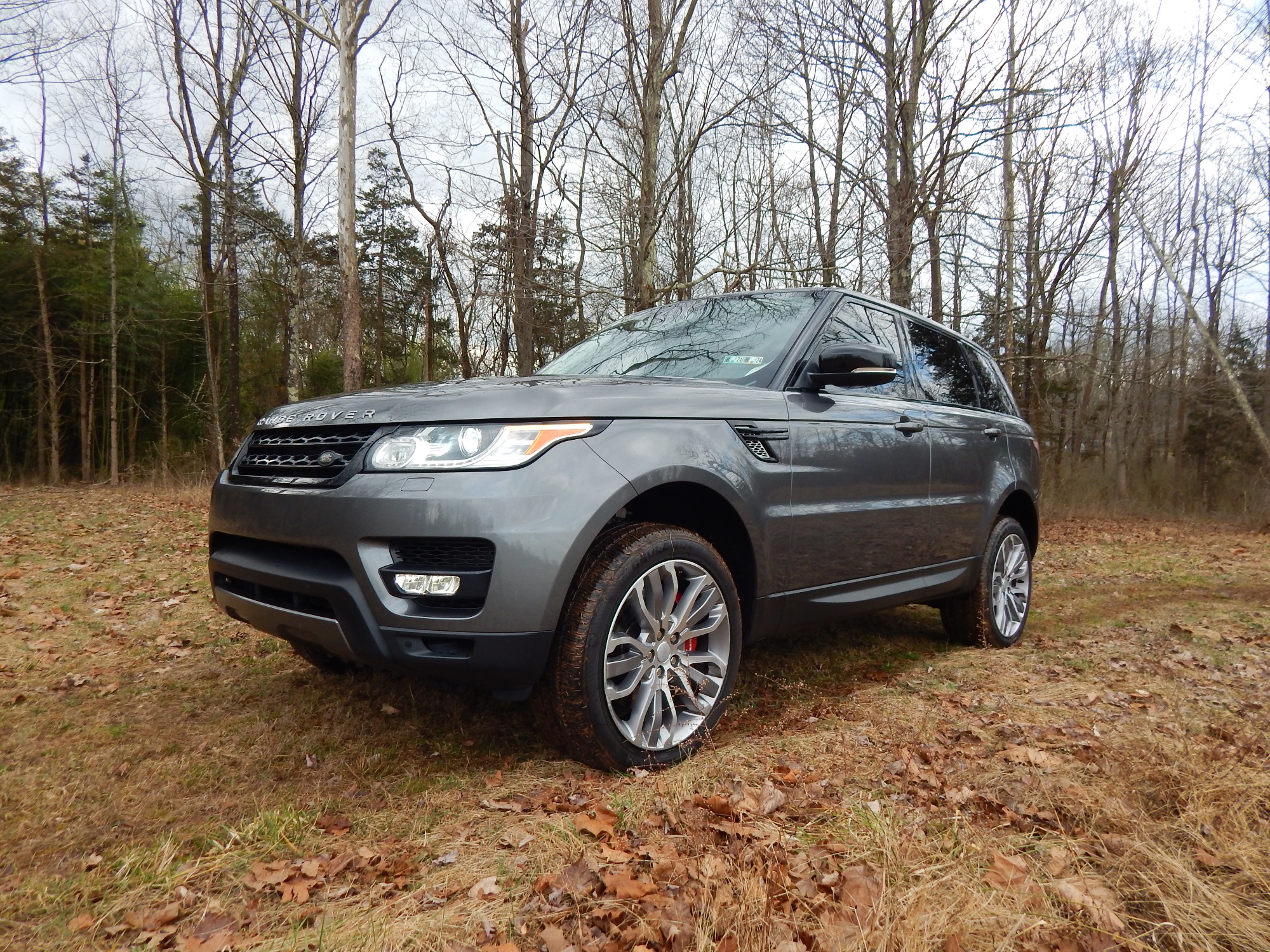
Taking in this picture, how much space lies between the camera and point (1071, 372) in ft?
64.0

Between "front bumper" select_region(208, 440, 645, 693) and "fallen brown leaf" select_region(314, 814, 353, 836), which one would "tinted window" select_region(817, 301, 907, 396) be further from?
"fallen brown leaf" select_region(314, 814, 353, 836)

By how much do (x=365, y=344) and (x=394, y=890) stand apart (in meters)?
23.5

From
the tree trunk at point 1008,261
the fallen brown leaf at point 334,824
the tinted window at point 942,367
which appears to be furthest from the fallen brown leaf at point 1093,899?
the tree trunk at point 1008,261

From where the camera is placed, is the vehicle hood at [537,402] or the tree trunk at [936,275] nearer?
the vehicle hood at [537,402]

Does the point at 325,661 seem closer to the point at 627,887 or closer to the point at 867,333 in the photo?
the point at 627,887

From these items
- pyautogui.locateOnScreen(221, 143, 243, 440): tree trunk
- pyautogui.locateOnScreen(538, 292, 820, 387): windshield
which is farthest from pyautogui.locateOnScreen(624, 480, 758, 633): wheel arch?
pyautogui.locateOnScreen(221, 143, 243, 440): tree trunk

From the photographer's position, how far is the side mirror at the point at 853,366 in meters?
2.98

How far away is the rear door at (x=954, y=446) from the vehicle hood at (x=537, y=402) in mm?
1363

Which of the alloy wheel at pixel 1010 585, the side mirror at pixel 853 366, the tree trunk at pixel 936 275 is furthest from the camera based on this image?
the tree trunk at pixel 936 275

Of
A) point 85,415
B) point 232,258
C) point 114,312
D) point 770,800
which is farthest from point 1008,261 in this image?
point 85,415

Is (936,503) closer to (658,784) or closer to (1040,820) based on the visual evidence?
(1040,820)

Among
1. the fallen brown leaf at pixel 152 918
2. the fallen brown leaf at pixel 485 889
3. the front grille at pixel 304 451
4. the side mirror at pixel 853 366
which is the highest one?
the side mirror at pixel 853 366

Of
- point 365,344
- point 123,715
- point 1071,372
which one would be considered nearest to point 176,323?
point 365,344

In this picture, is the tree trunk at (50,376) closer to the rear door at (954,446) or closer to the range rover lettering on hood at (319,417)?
the range rover lettering on hood at (319,417)
